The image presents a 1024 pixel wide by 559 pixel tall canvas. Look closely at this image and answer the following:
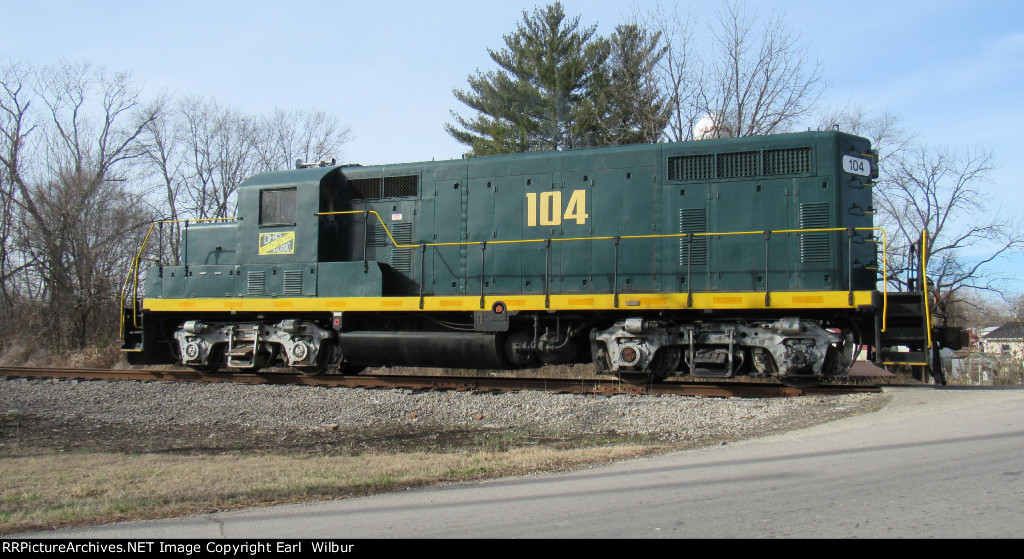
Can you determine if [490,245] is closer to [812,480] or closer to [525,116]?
[812,480]

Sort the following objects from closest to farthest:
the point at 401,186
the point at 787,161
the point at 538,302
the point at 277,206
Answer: the point at 787,161 < the point at 538,302 < the point at 401,186 < the point at 277,206

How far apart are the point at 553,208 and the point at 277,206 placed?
4625 mm

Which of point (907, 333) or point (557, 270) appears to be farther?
point (557, 270)

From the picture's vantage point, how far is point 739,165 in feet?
33.4

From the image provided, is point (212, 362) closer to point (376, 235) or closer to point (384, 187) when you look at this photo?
point (376, 235)

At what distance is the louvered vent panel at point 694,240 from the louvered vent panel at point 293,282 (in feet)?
19.8

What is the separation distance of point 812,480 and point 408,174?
8473 millimetres

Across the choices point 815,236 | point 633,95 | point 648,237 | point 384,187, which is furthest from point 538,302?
Answer: point 633,95

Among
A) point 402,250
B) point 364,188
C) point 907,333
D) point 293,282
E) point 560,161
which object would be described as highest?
point 560,161

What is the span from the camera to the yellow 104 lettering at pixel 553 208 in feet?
35.6

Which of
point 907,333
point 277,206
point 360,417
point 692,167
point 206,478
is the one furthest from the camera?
point 277,206

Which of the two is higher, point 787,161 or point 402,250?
point 787,161

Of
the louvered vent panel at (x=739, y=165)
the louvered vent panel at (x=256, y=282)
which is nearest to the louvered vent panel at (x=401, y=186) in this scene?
the louvered vent panel at (x=256, y=282)

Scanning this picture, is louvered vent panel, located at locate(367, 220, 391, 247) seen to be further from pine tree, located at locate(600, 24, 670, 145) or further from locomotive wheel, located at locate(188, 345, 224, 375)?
pine tree, located at locate(600, 24, 670, 145)
